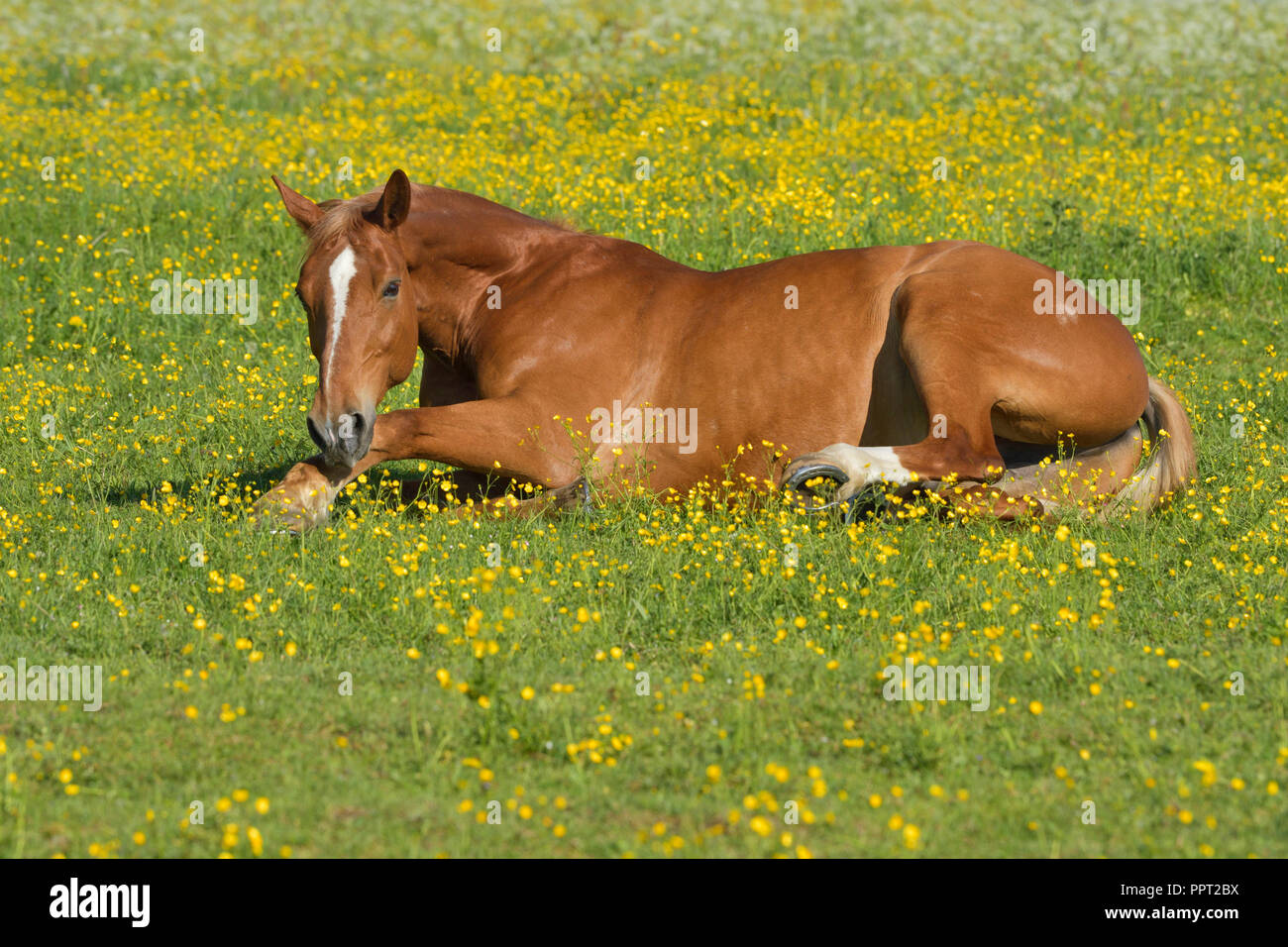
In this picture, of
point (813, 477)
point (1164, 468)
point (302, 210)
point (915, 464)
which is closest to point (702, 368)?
point (813, 477)

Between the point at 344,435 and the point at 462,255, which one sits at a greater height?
the point at 462,255

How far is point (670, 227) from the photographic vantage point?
11.4m

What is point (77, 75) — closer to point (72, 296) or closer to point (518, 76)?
point (518, 76)

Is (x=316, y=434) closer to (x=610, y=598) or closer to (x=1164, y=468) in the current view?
(x=610, y=598)

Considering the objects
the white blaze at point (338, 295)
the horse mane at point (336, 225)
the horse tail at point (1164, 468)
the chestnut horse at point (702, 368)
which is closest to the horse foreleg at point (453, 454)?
the chestnut horse at point (702, 368)

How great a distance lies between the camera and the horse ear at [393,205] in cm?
601

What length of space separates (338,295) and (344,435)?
24.4 inches

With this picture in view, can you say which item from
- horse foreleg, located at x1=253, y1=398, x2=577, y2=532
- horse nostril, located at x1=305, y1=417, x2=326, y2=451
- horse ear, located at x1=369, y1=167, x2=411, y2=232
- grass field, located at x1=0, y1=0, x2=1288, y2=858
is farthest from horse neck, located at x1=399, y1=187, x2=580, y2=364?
horse nostril, located at x1=305, y1=417, x2=326, y2=451

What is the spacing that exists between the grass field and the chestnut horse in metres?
0.29

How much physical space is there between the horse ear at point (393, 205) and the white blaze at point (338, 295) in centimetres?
28

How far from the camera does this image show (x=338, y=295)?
590cm

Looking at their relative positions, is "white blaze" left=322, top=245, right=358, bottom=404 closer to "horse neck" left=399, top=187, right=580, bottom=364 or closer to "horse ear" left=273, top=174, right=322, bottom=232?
"horse ear" left=273, top=174, right=322, bottom=232
